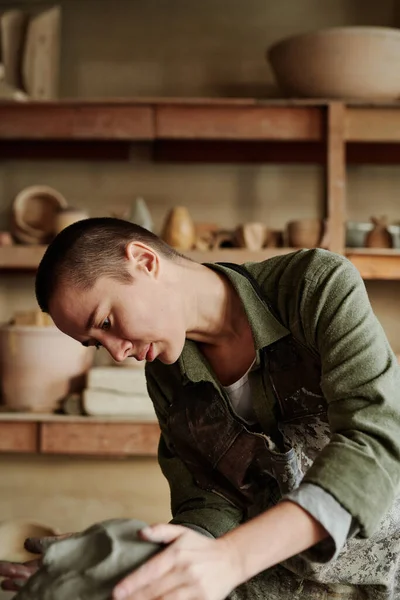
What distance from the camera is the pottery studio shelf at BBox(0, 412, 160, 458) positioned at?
114 inches

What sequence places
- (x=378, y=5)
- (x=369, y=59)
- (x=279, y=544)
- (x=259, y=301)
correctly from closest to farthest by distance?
(x=279, y=544), (x=259, y=301), (x=369, y=59), (x=378, y=5)

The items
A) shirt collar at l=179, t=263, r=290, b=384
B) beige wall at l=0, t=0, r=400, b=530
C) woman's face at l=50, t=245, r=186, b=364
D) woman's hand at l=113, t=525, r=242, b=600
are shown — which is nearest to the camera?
woman's hand at l=113, t=525, r=242, b=600

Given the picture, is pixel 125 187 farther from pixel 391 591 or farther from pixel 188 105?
pixel 391 591

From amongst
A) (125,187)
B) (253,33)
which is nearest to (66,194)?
(125,187)

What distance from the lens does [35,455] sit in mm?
3340

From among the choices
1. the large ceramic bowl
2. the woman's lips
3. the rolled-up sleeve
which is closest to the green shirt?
the rolled-up sleeve

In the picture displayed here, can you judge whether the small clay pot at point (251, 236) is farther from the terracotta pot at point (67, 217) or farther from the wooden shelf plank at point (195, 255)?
the terracotta pot at point (67, 217)

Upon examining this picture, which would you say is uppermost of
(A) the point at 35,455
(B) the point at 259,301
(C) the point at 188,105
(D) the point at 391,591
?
(C) the point at 188,105

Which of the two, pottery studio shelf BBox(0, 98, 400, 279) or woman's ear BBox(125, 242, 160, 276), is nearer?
woman's ear BBox(125, 242, 160, 276)

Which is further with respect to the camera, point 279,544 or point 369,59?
point 369,59

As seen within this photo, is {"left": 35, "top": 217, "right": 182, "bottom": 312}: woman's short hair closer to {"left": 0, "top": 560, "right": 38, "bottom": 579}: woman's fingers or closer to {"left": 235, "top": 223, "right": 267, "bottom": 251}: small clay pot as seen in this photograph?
{"left": 0, "top": 560, "right": 38, "bottom": 579}: woman's fingers

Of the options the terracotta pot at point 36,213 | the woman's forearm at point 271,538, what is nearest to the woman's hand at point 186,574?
the woman's forearm at point 271,538

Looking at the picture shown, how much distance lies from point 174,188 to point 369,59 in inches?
36.8

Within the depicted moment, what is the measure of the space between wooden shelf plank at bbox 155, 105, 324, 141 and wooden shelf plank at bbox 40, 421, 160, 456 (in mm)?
1043
